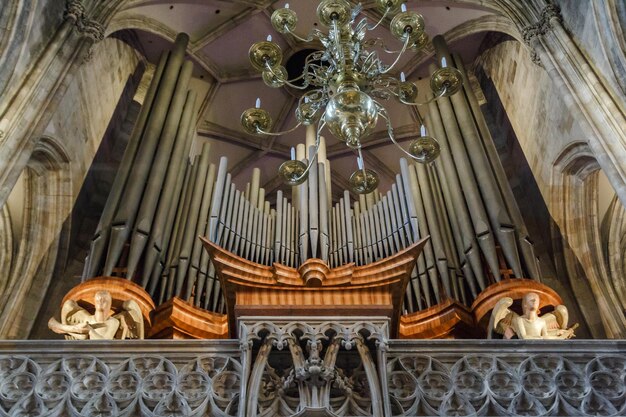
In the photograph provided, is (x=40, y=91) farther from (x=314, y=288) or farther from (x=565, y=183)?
(x=565, y=183)

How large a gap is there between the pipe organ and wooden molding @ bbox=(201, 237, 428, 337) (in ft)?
4.73

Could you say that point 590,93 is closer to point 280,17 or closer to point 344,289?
point 280,17

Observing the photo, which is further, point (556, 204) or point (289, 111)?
point (289, 111)

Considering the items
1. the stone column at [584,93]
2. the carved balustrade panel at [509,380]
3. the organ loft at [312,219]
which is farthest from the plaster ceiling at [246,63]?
the carved balustrade panel at [509,380]

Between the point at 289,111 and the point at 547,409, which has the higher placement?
the point at 289,111

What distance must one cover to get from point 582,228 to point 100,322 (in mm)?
6648

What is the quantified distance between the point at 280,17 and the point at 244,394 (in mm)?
3835

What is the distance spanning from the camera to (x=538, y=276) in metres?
8.60

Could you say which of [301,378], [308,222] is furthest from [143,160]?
[301,378]

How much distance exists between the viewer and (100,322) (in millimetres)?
7070

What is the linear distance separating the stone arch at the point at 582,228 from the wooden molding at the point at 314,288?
4.66m

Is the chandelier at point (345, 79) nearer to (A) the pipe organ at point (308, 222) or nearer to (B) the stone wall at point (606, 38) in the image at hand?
(A) the pipe organ at point (308, 222)

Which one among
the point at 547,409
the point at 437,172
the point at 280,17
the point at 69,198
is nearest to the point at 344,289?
the point at 547,409

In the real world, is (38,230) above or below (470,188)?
below
